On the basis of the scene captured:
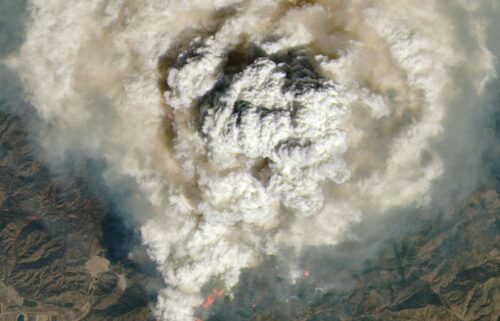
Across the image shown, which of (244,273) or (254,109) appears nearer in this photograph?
(254,109)

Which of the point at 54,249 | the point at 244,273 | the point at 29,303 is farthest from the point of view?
the point at 29,303

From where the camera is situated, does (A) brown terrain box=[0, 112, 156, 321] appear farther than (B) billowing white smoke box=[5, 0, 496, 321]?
Yes

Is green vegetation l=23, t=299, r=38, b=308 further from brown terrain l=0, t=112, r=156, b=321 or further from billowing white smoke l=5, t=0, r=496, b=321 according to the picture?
billowing white smoke l=5, t=0, r=496, b=321

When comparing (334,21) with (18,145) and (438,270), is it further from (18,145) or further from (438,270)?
(18,145)

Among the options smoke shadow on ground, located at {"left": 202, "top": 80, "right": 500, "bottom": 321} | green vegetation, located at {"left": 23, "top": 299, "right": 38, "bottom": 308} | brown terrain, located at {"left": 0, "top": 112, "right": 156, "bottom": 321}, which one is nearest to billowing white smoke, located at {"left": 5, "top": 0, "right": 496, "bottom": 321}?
smoke shadow on ground, located at {"left": 202, "top": 80, "right": 500, "bottom": 321}

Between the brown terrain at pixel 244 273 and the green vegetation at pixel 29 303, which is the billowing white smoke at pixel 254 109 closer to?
the brown terrain at pixel 244 273

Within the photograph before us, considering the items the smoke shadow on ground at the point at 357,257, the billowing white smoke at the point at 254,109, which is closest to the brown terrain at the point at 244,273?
the smoke shadow on ground at the point at 357,257

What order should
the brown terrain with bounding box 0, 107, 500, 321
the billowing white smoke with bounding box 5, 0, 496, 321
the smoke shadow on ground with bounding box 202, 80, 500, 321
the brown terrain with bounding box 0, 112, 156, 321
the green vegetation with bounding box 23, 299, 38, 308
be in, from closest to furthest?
1. the billowing white smoke with bounding box 5, 0, 496, 321
2. the smoke shadow on ground with bounding box 202, 80, 500, 321
3. the brown terrain with bounding box 0, 107, 500, 321
4. the brown terrain with bounding box 0, 112, 156, 321
5. the green vegetation with bounding box 23, 299, 38, 308

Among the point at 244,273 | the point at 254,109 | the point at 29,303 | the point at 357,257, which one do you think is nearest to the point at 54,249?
the point at 29,303

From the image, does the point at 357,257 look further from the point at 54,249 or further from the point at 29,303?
the point at 29,303

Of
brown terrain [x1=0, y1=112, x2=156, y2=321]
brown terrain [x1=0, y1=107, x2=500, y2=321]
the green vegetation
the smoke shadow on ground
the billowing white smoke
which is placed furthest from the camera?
the green vegetation
